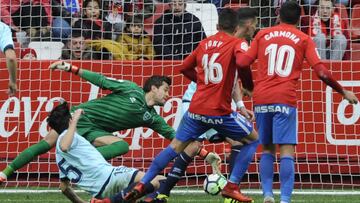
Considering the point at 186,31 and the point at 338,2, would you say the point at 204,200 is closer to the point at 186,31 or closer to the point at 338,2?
the point at 186,31

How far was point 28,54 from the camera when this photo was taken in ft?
46.5

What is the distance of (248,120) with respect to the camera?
10.5 metres

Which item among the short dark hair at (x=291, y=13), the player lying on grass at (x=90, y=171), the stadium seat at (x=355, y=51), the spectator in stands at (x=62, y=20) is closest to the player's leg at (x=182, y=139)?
the player lying on grass at (x=90, y=171)

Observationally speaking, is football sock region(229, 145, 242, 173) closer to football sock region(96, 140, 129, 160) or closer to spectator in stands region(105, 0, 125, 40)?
football sock region(96, 140, 129, 160)

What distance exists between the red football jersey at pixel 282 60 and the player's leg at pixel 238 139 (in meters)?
0.53

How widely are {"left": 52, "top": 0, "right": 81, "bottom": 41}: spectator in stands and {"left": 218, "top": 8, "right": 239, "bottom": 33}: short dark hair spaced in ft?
15.7

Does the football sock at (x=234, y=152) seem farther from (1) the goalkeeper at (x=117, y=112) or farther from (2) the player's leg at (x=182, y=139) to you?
(2) the player's leg at (x=182, y=139)

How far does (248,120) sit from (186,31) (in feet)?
13.4

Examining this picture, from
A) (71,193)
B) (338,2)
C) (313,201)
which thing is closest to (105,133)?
(71,193)

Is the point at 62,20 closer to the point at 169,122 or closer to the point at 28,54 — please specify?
the point at 28,54

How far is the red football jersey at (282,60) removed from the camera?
9.51 metres

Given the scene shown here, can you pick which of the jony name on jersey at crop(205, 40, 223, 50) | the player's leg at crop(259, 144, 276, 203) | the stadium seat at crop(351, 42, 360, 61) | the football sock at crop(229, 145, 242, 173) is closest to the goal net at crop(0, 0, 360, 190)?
the stadium seat at crop(351, 42, 360, 61)

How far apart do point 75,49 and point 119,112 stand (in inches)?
134

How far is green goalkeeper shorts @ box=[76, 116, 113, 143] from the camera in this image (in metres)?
11.0
